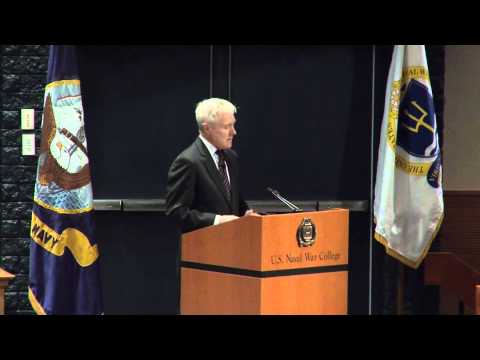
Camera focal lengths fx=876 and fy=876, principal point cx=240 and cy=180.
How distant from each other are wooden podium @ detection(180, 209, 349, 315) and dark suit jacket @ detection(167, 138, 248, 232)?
9.2 inches

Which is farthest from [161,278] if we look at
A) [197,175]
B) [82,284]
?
[197,175]

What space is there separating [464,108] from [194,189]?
108 inches

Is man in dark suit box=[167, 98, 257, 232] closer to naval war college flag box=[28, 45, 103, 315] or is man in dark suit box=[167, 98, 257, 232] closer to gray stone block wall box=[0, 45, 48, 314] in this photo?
naval war college flag box=[28, 45, 103, 315]

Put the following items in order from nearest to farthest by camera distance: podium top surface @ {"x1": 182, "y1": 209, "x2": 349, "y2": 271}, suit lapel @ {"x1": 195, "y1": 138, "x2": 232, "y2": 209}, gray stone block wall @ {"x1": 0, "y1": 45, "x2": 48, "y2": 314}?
1. podium top surface @ {"x1": 182, "y1": 209, "x2": 349, "y2": 271}
2. suit lapel @ {"x1": 195, "y1": 138, "x2": 232, "y2": 209}
3. gray stone block wall @ {"x1": 0, "y1": 45, "x2": 48, "y2": 314}

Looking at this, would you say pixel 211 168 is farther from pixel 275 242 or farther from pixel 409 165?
pixel 409 165

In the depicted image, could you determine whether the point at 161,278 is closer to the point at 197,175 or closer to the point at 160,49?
the point at 160,49

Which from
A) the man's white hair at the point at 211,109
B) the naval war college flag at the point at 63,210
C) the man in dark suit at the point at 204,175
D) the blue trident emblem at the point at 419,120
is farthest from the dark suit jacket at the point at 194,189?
the blue trident emblem at the point at 419,120

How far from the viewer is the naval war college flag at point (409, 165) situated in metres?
5.96

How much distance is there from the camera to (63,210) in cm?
578

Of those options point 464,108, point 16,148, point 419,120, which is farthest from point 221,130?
point 464,108

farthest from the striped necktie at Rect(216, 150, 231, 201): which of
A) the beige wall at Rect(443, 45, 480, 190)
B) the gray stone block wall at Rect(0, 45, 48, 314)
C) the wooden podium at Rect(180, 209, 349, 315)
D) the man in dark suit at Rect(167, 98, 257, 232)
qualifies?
the beige wall at Rect(443, 45, 480, 190)

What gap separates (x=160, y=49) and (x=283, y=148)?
1150mm

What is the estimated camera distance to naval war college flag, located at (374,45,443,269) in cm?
596

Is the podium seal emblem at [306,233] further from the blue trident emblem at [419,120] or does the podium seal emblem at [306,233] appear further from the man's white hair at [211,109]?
the blue trident emblem at [419,120]
